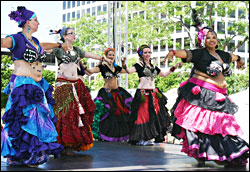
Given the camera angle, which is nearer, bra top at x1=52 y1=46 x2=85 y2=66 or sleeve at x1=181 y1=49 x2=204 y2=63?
sleeve at x1=181 y1=49 x2=204 y2=63

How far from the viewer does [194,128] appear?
5.26 meters

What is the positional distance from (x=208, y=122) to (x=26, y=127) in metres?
2.21

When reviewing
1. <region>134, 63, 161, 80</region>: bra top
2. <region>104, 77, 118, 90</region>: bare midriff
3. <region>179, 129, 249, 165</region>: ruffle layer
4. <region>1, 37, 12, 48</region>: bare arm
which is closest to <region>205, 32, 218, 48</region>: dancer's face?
<region>179, 129, 249, 165</region>: ruffle layer

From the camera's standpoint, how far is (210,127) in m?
5.20

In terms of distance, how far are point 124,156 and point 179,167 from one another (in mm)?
1271

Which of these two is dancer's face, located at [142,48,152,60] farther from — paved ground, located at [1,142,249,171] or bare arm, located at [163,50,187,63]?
bare arm, located at [163,50,187,63]

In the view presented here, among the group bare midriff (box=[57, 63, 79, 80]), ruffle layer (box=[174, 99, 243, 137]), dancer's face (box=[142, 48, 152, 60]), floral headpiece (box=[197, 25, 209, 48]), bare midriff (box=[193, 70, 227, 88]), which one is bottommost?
ruffle layer (box=[174, 99, 243, 137])

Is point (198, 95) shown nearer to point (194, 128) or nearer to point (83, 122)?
point (194, 128)

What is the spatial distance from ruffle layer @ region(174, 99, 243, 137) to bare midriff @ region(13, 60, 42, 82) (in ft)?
6.31

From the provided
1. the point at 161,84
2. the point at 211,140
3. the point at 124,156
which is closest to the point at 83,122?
the point at 124,156

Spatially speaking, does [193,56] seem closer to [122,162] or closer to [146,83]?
[122,162]

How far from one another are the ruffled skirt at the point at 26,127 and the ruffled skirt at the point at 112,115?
3.64 metres

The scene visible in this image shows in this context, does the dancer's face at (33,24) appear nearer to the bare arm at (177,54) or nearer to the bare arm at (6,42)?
the bare arm at (6,42)

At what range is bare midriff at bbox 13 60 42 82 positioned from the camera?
4969 millimetres
